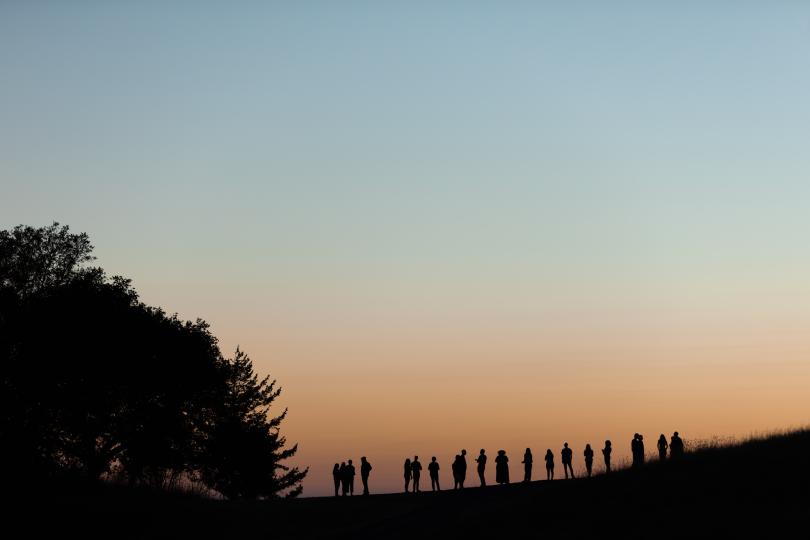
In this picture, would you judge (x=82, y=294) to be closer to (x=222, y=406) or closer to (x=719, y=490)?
(x=222, y=406)

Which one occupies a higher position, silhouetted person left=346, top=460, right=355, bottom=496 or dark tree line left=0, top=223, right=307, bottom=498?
dark tree line left=0, top=223, right=307, bottom=498

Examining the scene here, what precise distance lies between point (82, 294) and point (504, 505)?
38.3 meters

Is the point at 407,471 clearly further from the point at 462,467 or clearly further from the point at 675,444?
Result: the point at 675,444

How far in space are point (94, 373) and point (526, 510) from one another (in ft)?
125

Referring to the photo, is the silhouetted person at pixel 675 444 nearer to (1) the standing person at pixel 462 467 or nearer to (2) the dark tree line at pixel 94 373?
(1) the standing person at pixel 462 467

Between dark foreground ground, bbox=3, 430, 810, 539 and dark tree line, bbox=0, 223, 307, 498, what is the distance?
2182 centimetres

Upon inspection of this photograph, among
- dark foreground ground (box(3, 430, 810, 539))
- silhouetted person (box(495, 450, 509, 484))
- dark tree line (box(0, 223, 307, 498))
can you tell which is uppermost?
dark tree line (box(0, 223, 307, 498))

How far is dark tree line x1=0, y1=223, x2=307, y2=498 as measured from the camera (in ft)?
219

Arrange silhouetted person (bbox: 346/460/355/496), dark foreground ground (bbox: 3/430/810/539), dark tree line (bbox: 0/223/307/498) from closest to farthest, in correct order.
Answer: dark foreground ground (bbox: 3/430/810/539) < silhouetted person (bbox: 346/460/355/496) < dark tree line (bbox: 0/223/307/498)

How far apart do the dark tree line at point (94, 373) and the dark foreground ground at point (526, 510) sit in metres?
21.8

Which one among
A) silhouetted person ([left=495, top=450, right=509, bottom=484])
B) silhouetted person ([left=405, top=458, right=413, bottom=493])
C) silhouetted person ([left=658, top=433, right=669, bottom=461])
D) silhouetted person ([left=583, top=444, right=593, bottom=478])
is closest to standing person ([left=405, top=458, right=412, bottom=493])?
silhouetted person ([left=405, top=458, right=413, bottom=493])

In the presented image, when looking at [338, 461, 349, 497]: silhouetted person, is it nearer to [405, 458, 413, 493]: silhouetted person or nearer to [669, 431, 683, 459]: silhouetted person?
[405, 458, 413, 493]: silhouetted person

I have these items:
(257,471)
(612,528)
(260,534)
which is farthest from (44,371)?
(612,528)

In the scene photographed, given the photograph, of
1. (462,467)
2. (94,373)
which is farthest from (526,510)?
(94,373)
